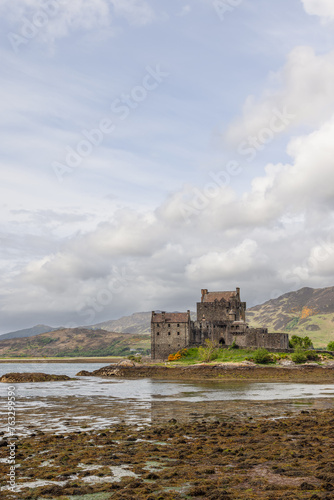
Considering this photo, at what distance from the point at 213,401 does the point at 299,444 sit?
75.6 feet

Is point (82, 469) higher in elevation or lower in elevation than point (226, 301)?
lower

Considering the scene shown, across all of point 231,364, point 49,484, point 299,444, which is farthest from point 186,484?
point 231,364

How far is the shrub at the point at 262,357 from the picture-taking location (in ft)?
315

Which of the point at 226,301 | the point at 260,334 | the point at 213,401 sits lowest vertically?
the point at 213,401

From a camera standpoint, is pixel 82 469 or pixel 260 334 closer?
pixel 82 469

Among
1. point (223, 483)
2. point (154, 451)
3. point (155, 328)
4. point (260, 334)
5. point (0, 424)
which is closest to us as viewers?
point (223, 483)

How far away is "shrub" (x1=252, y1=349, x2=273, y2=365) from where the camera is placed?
96.1 m

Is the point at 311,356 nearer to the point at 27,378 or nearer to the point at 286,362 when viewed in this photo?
the point at 286,362

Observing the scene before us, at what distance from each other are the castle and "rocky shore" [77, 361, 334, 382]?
15684mm

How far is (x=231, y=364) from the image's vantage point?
93875mm

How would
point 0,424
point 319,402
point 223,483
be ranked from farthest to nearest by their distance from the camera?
point 319,402 → point 0,424 → point 223,483

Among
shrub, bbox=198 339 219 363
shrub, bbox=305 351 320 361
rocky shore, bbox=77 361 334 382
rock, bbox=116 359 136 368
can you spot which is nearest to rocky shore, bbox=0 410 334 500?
rocky shore, bbox=77 361 334 382

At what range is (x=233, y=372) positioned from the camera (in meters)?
89.8

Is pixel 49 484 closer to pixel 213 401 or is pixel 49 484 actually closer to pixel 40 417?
pixel 40 417
